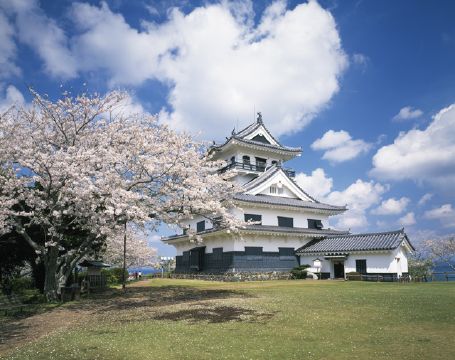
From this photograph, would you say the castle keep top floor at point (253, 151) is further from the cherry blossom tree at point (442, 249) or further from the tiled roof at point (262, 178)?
the cherry blossom tree at point (442, 249)

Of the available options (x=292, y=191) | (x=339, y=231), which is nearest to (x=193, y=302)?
(x=292, y=191)

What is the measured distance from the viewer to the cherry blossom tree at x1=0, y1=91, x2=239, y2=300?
16.9 meters

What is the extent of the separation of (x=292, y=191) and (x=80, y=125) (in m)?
27.9

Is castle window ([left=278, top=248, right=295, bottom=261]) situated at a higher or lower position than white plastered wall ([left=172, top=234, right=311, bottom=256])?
lower

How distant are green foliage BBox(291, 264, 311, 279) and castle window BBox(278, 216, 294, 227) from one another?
4.89 meters

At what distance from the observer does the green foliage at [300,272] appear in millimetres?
35725

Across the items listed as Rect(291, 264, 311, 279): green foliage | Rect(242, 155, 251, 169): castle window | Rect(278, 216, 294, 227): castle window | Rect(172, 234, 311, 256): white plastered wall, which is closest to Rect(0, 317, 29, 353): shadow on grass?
Rect(172, 234, 311, 256): white plastered wall

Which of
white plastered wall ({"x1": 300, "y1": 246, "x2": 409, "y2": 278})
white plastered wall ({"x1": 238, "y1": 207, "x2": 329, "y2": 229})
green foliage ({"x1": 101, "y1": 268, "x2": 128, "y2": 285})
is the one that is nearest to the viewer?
white plastered wall ({"x1": 300, "y1": 246, "x2": 409, "y2": 278})

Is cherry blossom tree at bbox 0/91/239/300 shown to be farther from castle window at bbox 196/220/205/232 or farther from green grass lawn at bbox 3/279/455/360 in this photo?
castle window at bbox 196/220/205/232

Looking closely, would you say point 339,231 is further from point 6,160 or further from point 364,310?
point 6,160

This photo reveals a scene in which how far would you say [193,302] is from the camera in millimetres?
17859

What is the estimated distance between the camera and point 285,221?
39344 mm

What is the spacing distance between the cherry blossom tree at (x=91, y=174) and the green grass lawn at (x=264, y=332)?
457 cm

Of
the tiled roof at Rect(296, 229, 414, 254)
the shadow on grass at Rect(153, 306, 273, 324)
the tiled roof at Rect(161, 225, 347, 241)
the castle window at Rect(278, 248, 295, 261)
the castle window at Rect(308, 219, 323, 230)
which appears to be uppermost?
the castle window at Rect(308, 219, 323, 230)
